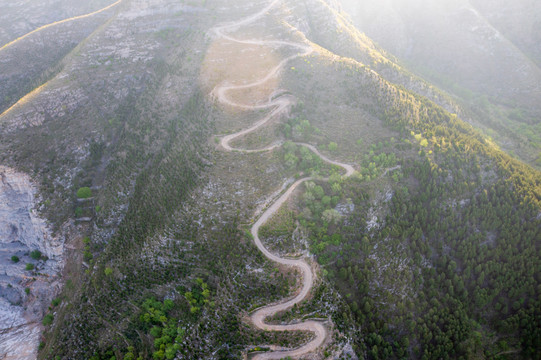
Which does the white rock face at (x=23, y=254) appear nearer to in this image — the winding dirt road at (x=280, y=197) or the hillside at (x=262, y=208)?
the hillside at (x=262, y=208)

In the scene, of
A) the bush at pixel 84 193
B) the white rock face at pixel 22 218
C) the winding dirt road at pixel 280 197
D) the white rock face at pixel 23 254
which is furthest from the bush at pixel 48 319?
the winding dirt road at pixel 280 197

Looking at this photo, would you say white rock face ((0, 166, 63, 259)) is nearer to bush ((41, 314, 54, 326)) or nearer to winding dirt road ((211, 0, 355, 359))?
bush ((41, 314, 54, 326))

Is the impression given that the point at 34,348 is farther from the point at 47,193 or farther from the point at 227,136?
the point at 227,136

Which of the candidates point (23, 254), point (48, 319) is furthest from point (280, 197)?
point (23, 254)

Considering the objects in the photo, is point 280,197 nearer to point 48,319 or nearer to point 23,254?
point 48,319

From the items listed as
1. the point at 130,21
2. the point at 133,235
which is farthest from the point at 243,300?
the point at 130,21

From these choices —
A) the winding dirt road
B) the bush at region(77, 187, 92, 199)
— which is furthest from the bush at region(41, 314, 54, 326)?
the winding dirt road
